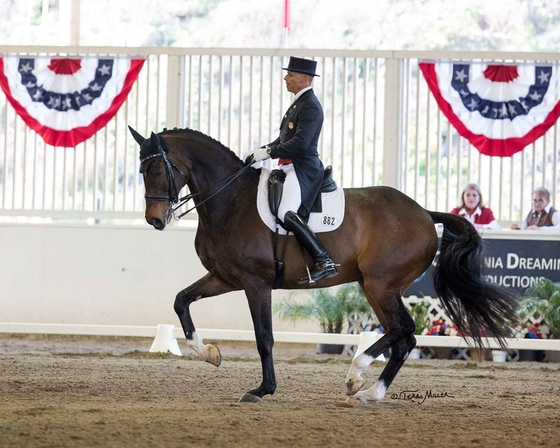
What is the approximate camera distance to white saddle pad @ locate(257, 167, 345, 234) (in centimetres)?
677

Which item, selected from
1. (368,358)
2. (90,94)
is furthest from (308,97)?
(90,94)

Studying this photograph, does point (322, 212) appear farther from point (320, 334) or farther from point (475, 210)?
point (475, 210)

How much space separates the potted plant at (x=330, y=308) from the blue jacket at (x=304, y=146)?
15.8 feet

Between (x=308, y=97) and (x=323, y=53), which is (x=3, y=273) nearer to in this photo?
(x=323, y=53)

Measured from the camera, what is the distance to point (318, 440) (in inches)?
192

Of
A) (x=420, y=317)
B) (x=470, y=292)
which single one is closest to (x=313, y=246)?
(x=470, y=292)

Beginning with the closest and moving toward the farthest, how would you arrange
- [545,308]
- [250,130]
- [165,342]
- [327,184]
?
[327,184], [165,342], [545,308], [250,130]

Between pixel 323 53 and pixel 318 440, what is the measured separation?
8.55m

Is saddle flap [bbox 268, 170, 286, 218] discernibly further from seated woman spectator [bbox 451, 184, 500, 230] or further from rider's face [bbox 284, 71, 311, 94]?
seated woman spectator [bbox 451, 184, 500, 230]

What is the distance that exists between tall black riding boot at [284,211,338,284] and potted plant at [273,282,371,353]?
4760 millimetres

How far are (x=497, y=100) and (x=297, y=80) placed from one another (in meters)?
6.43

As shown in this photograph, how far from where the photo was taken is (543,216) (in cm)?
1212

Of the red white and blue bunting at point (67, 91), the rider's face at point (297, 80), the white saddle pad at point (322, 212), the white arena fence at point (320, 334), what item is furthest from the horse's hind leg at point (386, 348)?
the red white and blue bunting at point (67, 91)

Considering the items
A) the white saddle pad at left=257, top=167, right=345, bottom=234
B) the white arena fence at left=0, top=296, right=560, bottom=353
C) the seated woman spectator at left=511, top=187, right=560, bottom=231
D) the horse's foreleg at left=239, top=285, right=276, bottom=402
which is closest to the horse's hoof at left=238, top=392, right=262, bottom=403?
the horse's foreleg at left=239, top=285, right=276, bottom=402
